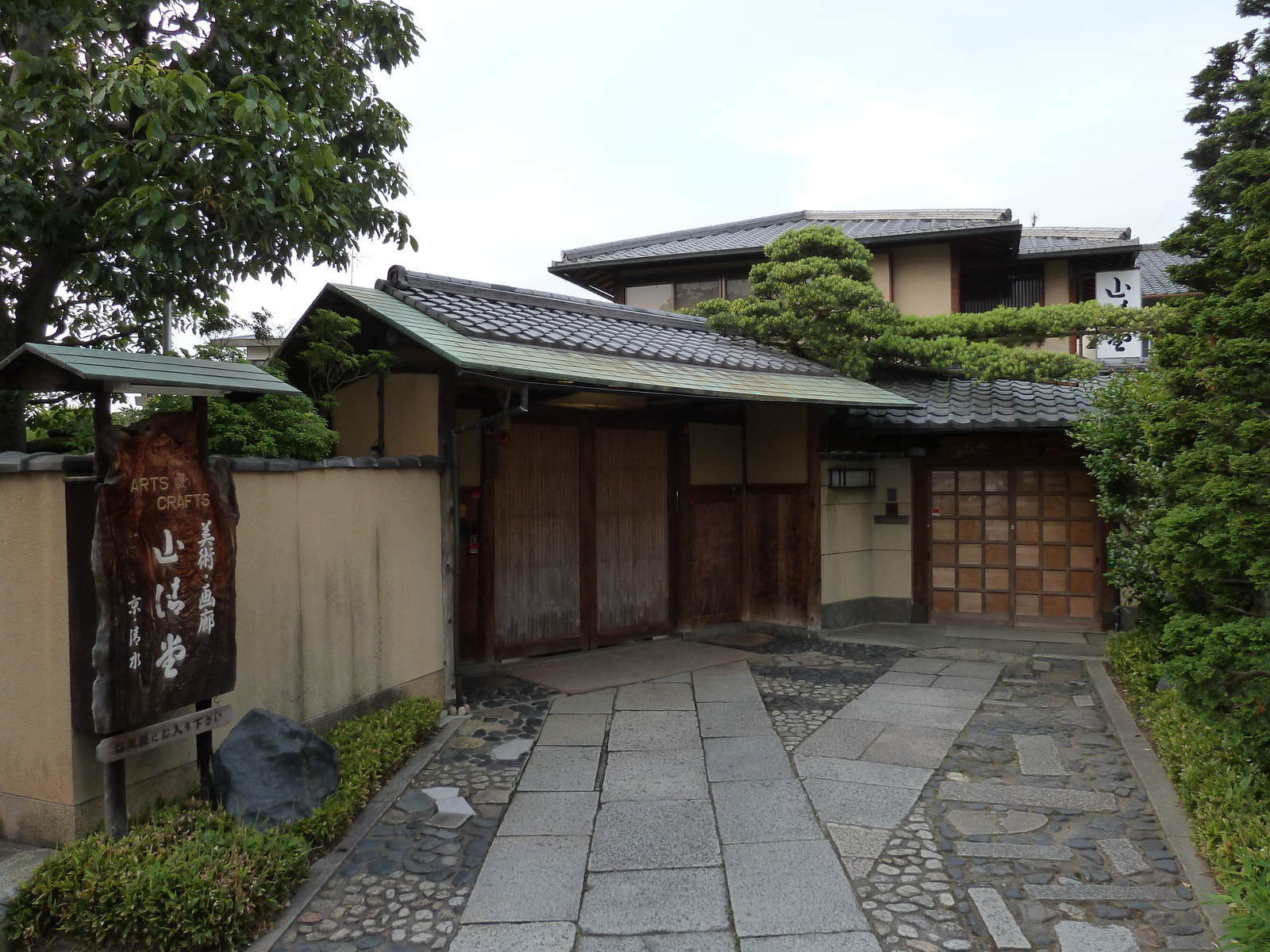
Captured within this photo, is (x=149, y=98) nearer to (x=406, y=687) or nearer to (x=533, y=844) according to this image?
(x=406, y=687)

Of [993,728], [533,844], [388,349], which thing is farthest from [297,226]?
[993,728]

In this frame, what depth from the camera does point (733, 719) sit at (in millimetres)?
7180

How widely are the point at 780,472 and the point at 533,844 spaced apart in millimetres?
6967

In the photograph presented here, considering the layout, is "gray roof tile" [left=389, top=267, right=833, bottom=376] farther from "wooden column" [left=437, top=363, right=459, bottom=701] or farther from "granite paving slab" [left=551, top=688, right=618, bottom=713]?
"granite paving slab" [left=551, top=688, right=618, bottom=713]

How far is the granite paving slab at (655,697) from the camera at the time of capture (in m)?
7.50

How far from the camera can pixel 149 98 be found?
6426 millimetres

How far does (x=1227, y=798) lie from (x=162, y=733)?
6035 mm

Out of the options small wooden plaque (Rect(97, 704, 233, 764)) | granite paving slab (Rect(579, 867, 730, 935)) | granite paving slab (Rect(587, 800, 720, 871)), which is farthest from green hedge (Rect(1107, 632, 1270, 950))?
small wooden plaque (Rect(97, 704, 233, 764))

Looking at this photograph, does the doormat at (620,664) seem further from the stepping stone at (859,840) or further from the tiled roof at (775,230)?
the tiled roof at (775,230)

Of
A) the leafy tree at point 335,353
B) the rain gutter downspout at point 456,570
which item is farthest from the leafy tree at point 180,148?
the rain gutter downspout at point 456,570

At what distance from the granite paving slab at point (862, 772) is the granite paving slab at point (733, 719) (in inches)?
27.4

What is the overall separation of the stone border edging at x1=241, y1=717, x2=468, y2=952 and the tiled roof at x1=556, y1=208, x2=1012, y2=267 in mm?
12664

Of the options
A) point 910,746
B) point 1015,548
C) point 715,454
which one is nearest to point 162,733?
point 910,746

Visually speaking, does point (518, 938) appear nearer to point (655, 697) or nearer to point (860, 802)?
point (860, 802)
